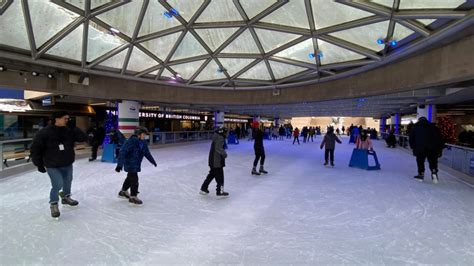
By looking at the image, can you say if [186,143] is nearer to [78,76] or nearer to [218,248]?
[78,76]

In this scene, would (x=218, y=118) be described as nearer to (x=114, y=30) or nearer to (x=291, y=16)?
(x=114, y=30)

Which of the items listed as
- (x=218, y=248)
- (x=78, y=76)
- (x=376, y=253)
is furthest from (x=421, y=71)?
(x=78, y=76)

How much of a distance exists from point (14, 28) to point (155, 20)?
4.68 metres

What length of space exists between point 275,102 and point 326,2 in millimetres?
8833

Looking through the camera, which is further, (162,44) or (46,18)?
(162,44)

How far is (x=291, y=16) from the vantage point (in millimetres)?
8406

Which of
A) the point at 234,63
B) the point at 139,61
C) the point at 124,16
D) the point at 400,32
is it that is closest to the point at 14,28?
the point at 124,16

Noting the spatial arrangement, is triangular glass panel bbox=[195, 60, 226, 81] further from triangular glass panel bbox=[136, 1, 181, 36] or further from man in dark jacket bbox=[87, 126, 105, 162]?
man in dark jacket bbox=[87, 126, 105, 162]

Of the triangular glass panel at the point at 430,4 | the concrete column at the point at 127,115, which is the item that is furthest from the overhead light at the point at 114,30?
the triangular glass panel at the point at 430,4

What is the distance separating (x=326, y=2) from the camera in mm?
7316

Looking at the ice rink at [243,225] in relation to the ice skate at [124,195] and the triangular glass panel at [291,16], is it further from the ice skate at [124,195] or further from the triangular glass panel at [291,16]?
the triangular glass panel at [291,16]

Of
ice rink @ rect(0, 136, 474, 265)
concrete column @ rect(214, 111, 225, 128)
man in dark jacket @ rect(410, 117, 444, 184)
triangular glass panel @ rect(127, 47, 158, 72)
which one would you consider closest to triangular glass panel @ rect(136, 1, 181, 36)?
triangular glass panel @ rect(127, 47, 158, 72)

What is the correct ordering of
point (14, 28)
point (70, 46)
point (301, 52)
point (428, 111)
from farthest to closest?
1. point (428, 111)
2. point (301, 52)
3. point (70, 46)
4. point (14, 28)

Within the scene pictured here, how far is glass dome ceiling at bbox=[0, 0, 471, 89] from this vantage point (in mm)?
7168
